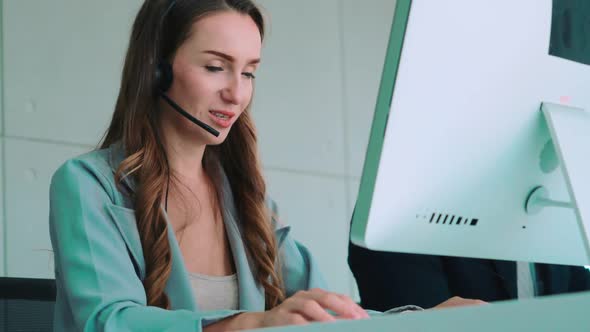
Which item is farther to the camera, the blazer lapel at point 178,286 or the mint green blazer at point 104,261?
the blazer lapel at point 178,286

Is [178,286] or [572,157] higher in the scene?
[572,157]

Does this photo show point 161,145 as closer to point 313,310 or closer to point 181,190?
point 181,190

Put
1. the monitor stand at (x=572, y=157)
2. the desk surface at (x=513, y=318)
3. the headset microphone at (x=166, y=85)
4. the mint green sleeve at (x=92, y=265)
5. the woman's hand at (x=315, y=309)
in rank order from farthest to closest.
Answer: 1. the headset microphone at (x=166, y=85)
2. the mint green sleeve at (x=92, y=265)
3. the monitor stand at (x=572, y=157)
4. the woman's hand at (x=315, y=309)
5. the desk surface at (x=513, y=318)

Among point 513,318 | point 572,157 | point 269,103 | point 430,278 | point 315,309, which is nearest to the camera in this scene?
point 513,318

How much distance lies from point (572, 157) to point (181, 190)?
82 cm

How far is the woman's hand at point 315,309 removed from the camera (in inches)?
34.8

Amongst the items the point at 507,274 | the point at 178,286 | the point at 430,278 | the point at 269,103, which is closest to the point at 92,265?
the point at 178,286

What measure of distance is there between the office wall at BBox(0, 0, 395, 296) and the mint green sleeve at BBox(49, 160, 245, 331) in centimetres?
69

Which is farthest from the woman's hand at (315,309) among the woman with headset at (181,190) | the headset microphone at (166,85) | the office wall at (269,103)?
the office wall at (269,103)

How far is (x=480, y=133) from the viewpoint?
3.27ft

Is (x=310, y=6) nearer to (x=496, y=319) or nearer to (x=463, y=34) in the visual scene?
(x=463, y=34)

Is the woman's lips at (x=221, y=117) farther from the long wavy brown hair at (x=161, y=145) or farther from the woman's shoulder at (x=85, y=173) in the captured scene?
the woman's shoulder at (x=85, y=173)

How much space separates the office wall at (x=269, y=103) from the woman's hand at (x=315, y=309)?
1.26 meters

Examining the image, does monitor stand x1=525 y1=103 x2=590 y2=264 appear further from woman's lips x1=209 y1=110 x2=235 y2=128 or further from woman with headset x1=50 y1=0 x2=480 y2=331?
woman's lips x1=209 y1=110 x2=235 y2=128
